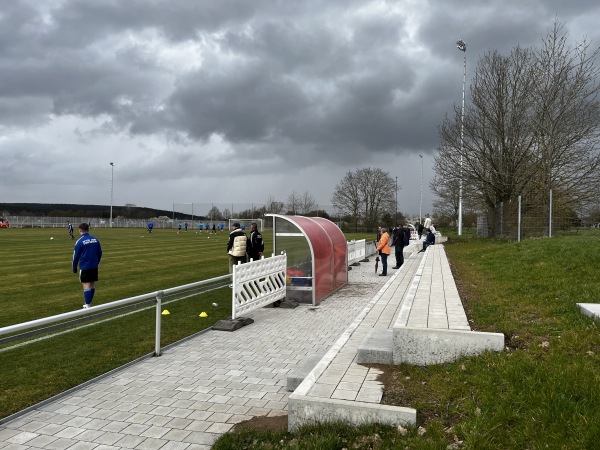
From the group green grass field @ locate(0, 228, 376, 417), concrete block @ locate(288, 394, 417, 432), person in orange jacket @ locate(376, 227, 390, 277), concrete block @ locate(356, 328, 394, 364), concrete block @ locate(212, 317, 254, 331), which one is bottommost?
green grass field @ locate(0, 228, 376, 417)

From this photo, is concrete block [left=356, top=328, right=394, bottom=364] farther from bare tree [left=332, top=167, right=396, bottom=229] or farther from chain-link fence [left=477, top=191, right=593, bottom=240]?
bare tree [left=332, top=167, right=396, bottom=229]

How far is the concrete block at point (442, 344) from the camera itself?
4.62m

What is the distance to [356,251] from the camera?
71.5 feet

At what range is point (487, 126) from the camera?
93.7 feet

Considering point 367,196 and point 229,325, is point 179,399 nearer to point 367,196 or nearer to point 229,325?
point 229,325

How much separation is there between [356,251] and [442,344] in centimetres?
1717

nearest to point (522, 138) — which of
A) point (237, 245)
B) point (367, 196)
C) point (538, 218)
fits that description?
point (538, 218)

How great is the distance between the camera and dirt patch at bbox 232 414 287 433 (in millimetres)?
4062

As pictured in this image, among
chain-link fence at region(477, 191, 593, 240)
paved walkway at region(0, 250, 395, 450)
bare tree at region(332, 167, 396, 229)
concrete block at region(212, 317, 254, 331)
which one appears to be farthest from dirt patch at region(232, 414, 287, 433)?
bare tree at region(332, 167, 396, 229)

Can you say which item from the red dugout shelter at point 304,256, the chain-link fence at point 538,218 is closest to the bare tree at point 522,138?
the chain-link fence at point 538,218

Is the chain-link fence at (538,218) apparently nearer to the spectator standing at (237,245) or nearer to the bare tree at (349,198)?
the spectator standing at (237,245)

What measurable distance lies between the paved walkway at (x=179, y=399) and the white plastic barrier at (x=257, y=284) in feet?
2.75

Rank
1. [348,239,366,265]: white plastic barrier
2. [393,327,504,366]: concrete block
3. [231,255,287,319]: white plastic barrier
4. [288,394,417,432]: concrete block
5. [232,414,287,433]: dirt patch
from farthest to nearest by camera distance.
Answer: [348,239,366,265]: white plastic barrier → [231,255,287,319]: white plastic barrier → [393,327,504,366]: concrete block → [232,414,287,433]: dirt patch → [288,394,417,432]: concrete block

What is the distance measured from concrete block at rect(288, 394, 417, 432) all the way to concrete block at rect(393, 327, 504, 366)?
1.13 m
